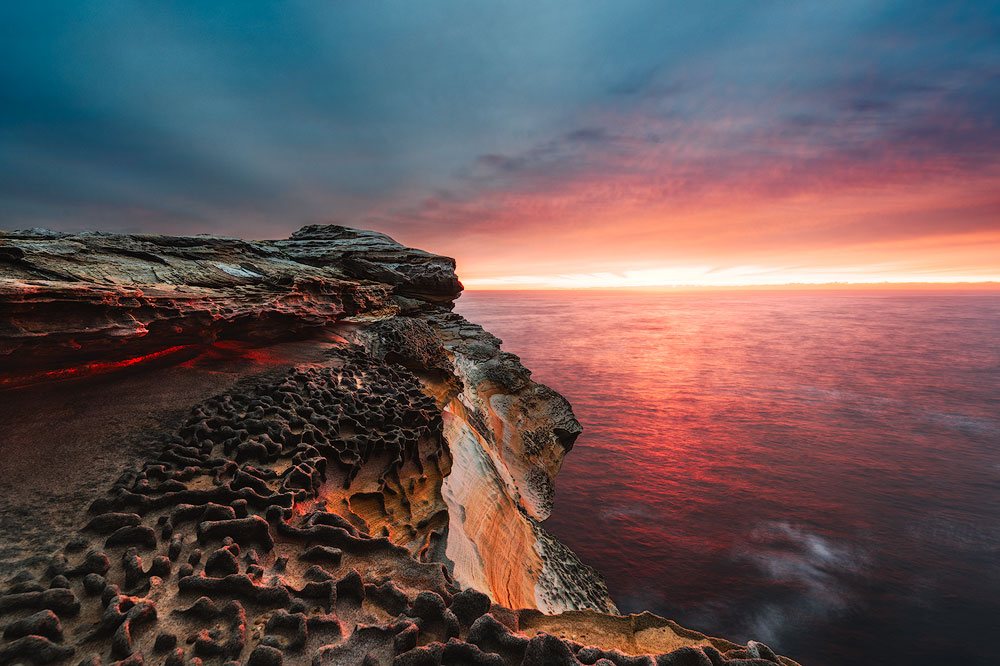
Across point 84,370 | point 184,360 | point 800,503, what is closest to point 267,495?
point 84,370

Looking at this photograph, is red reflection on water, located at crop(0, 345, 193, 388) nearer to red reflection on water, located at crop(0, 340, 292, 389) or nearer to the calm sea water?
red reflection on water, located at crop(0, 340, 292, 389)

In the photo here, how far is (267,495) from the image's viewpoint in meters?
5.00

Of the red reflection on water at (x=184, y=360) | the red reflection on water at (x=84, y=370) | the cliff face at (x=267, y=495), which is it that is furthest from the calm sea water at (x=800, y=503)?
the red reflection on water at (x=84, y=370)

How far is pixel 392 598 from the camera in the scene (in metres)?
3.72

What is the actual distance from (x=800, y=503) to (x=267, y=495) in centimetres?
2689

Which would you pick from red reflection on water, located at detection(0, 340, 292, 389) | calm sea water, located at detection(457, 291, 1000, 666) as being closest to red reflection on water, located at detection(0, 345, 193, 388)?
red reflection on water, located at detection(0, 340, 292, 389)

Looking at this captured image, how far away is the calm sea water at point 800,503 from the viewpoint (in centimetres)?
1519

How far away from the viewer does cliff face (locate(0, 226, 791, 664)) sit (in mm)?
3250

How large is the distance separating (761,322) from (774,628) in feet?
349

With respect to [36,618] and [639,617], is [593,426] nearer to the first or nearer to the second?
[639,617]

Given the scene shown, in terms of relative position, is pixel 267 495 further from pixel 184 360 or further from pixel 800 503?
pixel 800 503

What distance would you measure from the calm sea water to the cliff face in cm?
819

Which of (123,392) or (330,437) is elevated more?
(123,392)

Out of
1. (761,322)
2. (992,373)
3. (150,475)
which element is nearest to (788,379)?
(992,373)
